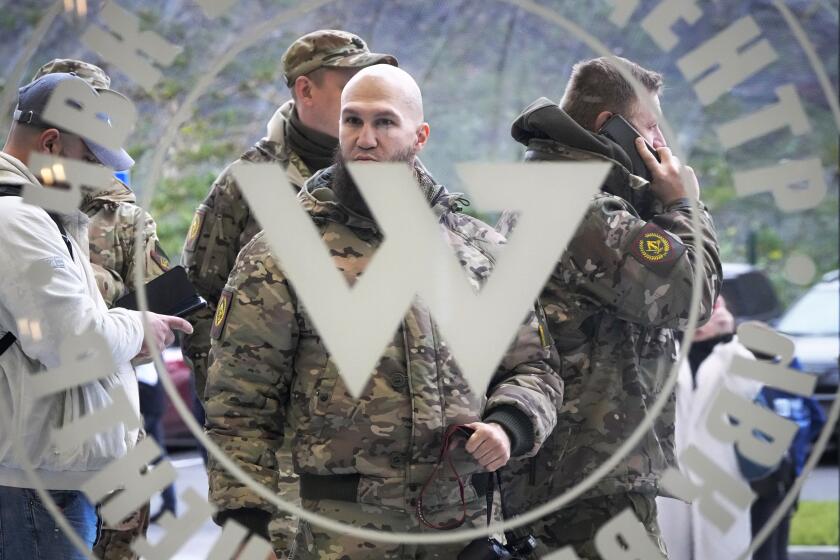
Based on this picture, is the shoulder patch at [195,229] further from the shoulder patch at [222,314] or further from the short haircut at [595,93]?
the short haircut at [595,93]

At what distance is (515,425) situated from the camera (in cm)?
317

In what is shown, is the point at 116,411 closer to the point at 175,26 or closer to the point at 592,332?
the point at 175,26

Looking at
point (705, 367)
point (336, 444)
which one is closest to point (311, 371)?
point (336, 444)

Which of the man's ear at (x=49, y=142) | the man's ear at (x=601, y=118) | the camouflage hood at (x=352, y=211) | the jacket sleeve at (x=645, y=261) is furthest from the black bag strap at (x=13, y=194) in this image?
the man's ear at (x=601, y=118)

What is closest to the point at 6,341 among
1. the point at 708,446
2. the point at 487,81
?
the point at 487,81

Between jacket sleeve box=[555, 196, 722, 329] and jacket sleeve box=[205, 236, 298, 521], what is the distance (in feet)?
2.20

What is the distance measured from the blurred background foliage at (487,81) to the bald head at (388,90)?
116 millimetres

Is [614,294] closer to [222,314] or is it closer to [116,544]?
[222,314]

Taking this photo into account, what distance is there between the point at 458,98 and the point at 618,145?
15.4 inches

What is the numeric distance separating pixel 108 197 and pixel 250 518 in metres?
1.19

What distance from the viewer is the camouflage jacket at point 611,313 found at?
3389 millimetres

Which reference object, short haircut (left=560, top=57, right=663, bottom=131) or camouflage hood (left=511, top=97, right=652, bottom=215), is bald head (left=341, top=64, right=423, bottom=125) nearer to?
camouflage hood (left=511, top=97, right=652, bottom=215)

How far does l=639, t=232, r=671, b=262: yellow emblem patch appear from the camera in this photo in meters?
3.37

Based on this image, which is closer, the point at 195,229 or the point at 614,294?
the point at 614,294
